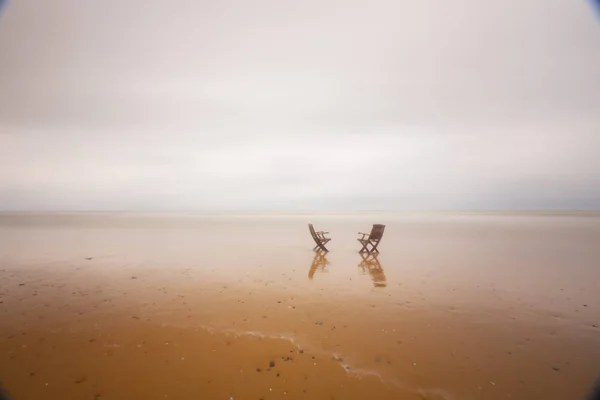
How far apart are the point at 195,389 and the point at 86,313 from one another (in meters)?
5.01

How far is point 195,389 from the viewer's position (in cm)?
428

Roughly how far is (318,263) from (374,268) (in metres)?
2.68

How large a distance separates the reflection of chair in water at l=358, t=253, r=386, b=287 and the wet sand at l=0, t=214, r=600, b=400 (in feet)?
0.51

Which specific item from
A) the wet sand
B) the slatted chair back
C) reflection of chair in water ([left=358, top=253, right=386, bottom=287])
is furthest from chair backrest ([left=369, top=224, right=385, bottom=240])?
the wet sand

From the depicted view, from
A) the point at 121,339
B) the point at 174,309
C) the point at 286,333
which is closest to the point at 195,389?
the point at 286,333

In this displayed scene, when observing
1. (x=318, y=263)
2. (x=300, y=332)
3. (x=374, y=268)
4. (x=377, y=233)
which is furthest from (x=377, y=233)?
(x=300, y=332)

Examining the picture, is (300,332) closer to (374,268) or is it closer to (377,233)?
(374,268)

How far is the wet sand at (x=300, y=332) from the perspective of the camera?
4391 millimetres

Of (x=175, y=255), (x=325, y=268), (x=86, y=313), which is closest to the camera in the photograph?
(x=86, y=313)

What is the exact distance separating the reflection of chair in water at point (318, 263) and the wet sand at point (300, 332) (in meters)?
0.32

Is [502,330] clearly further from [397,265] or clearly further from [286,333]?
[397,265]

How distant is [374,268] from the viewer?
1232 centimetres

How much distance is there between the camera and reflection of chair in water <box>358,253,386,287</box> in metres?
10.1

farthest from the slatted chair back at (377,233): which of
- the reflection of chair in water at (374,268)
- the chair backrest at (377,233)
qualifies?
the reflection of chair in water at (374,268)
